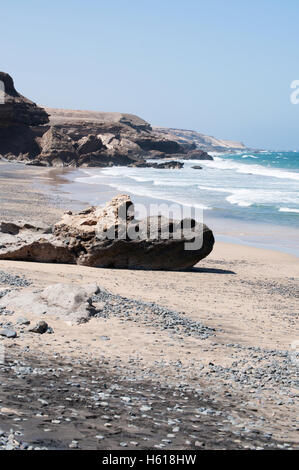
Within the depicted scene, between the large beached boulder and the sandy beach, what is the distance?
63 cm

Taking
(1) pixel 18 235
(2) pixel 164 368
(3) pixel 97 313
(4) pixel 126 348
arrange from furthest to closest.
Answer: (1) pixel 18 235 < (3) pixel 97 313 < (4) pixel 126 348 < (2) pixel 164 368

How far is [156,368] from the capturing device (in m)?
6.16

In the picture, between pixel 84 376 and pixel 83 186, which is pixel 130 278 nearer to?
pixel 84 376

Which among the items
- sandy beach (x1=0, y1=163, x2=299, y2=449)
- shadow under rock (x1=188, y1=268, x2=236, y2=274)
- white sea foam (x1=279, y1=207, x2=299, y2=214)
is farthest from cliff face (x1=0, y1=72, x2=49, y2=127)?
sandy beach (x1=0, y1=163, x2=299, y2=449)

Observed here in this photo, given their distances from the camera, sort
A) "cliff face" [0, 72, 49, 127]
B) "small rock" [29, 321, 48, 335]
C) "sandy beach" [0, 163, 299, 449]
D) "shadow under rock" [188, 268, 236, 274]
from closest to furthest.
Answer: "sandy beach" [0, 163, 299, 449] → "small rock" [29, 321, 48, 335] → "shadow under rock" [188, 268, 236, 274] → "cliff face" [0, 72, 49, 127]

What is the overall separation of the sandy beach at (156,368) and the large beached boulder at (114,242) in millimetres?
630

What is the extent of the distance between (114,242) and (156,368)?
5.55 m

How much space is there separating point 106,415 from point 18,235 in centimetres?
770

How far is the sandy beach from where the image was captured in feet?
14.7

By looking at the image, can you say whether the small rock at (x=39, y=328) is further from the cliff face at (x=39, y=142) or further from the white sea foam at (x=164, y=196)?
the cliff face at (x=39, y=142)

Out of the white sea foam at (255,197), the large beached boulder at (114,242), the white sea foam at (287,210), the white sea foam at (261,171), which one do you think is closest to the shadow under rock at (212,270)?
the large beached boulder at (114,242)

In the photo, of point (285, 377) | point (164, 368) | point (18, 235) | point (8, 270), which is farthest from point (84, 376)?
point (18, 235)

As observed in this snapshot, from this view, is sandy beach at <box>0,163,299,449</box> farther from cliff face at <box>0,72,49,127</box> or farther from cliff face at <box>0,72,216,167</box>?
cliff face at <box>0,72,49,127</box>
